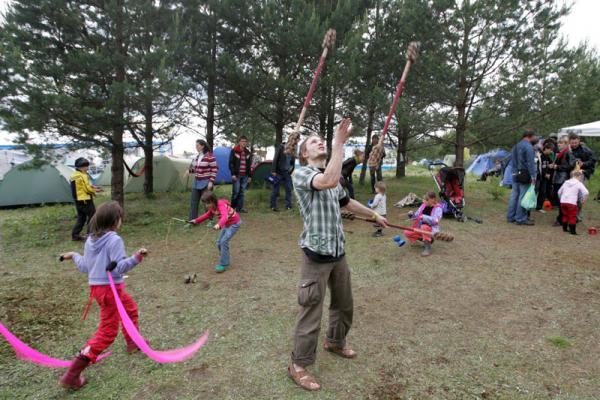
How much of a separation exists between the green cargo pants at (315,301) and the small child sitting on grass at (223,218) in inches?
95.7

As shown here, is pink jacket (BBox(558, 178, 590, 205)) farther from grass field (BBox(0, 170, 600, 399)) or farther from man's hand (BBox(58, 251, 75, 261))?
man's hand (BBox(58, 251, 75, 261))

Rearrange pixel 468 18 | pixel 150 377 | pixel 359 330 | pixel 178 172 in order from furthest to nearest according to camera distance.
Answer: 1. pixel 178 172
2. pixel 468 18
3. pixel 359 330
4. pixel 150 377

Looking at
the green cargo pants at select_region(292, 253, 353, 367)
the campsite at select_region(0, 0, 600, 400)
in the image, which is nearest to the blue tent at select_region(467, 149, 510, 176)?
the campsite at select_region(0, 0, 600, 400)

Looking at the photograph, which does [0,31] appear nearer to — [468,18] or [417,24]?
[417,24]

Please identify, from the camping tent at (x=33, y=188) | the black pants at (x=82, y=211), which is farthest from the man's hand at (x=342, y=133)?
the camping tent at (x=33, y=188)

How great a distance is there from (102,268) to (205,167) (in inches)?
184

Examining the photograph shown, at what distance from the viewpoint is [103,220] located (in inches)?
112

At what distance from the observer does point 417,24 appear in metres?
9.20

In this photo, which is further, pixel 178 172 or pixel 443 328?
pixel 178 172

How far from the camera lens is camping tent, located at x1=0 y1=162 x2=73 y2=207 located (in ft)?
34.5

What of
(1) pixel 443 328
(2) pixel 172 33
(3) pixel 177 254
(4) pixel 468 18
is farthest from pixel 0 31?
(4) pixel 468 18

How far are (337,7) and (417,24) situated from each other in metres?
2.05

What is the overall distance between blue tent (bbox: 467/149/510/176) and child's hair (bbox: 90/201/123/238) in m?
21.3

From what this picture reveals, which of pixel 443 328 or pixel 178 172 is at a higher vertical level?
pixel 178 172
